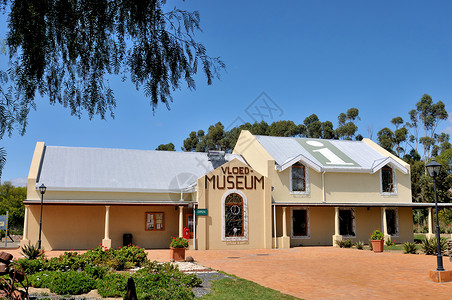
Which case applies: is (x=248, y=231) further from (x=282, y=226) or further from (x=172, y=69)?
(x=172, y=69)

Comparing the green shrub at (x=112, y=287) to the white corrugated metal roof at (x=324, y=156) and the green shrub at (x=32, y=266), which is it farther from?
the white corrugated metal roof at (x=324, y=156)

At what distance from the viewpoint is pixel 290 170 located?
25484 mm

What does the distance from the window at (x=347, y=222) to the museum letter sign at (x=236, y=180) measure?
695 centimetres

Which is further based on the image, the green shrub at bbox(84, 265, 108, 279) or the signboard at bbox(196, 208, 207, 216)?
the signboard at bbox(196, 208, 207, 216)

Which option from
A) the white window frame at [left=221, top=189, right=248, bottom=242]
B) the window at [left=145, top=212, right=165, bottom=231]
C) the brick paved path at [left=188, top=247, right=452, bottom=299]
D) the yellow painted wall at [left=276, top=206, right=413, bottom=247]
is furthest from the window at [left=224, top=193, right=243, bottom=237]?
the window at [left=145, top=212, right=165, bottom=231]

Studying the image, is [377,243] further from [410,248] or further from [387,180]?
[387,180]

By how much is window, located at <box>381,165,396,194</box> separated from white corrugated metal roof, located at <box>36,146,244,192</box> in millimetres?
10532

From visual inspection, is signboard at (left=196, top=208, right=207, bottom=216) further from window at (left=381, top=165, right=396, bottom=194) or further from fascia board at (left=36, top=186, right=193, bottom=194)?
window at (left=381, top=165, right=396, bottom=194)

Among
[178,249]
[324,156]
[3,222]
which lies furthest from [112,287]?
[324,156]

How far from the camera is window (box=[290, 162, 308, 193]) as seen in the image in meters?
25.6

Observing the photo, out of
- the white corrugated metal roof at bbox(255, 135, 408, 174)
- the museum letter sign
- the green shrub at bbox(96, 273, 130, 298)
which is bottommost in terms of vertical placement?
the green shrub at bbox(96, 273, 130, 298)

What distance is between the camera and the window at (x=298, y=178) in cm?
2556

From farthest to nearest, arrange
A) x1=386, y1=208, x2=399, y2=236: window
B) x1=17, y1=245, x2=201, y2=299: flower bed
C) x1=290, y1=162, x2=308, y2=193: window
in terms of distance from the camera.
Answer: x1=386, y1=208, x2=399, y2=236: window
x1=290, y1=162, x2=308, y2=193: window
x1=17, y1=245, x2=201, y2=299: flower bed

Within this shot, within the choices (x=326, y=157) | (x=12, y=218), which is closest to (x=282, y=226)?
(x=326, y=157)
